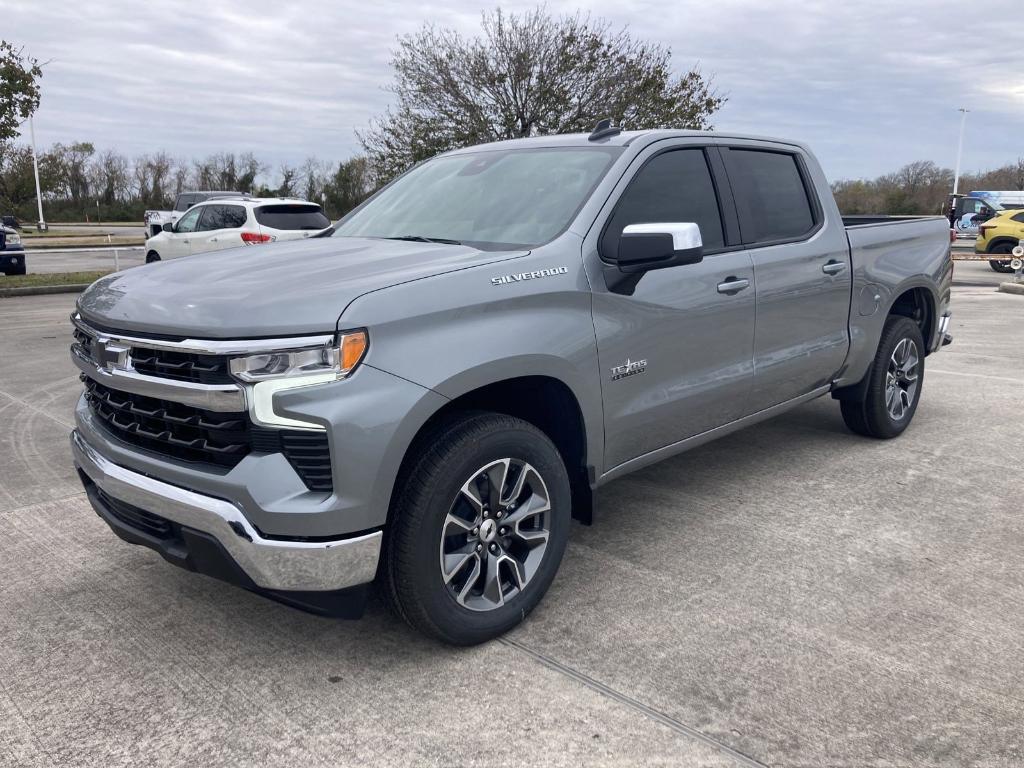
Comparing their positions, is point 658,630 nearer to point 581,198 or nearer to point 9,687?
point 581,198

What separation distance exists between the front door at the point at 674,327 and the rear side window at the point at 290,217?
11.4 m

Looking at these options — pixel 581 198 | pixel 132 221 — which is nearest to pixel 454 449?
pixel 581 198

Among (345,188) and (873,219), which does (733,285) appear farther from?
(345,188)

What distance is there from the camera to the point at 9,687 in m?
2.95

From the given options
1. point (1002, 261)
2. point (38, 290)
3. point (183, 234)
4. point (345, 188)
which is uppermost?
point (345, 188)

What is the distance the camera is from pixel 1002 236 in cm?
2192

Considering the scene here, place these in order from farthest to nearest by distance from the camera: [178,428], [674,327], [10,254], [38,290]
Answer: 1. [10,254]
2. [38,290]
3. [674,327]
4. [178,428]

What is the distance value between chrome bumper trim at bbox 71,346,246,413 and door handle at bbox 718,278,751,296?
234 cm

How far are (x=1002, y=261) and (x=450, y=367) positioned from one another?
2182cm

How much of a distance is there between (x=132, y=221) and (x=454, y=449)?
6449 cm

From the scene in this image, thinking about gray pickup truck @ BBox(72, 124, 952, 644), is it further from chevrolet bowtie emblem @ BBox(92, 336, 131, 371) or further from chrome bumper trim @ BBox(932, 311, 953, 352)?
chrome bumper trim @ BBox(932, 311, 953, 352)

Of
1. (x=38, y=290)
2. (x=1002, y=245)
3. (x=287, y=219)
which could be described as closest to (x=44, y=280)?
(x=38, y=290)

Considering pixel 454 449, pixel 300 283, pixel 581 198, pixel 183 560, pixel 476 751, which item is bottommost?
pixel 476 751

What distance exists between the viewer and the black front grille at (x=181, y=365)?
269cm
